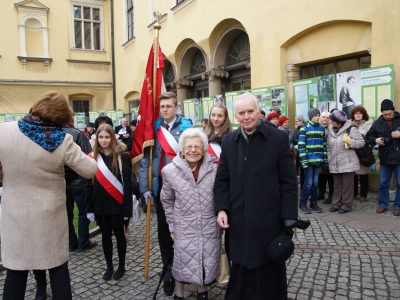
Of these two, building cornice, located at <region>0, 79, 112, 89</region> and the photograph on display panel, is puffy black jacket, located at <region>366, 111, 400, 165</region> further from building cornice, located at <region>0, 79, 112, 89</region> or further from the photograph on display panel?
building cornice, located at <region>0, 79, 112, 89</region>

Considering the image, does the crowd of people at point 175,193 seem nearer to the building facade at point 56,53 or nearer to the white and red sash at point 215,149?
the white and red sash at point 215,149

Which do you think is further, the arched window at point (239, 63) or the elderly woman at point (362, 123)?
the arched window at point (239, 63)

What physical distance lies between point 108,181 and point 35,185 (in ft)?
3.72

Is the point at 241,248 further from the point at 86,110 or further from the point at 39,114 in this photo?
the point at 86,110

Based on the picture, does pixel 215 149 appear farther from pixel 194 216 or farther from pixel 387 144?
pixel 387 144

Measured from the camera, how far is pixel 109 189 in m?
3.44

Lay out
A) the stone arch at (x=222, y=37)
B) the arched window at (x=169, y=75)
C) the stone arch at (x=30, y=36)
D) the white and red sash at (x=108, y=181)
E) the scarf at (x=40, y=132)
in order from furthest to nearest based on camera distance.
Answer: the stone arch at (x=30, y=36)
the arched window at (x=169, y=75)
the stone arch at (x=222, y=37)
the white and red sash at (x=108, y=181)
the scarf at (x=40, y=132)

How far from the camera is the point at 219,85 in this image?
1123 centimetres

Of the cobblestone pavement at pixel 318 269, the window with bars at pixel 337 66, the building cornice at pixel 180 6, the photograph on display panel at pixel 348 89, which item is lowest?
the cobblestone pavement at pixel 318 269

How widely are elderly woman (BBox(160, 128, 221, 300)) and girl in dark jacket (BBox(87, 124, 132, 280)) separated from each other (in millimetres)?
848

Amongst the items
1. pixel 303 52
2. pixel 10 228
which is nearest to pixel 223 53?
pixel 303 52

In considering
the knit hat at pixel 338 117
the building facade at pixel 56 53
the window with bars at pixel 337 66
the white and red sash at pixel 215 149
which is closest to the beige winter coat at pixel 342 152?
the knit hat at pixel 338 117

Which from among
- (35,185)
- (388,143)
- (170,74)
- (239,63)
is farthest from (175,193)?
(170,74)

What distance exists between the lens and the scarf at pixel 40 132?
7.39 ft
